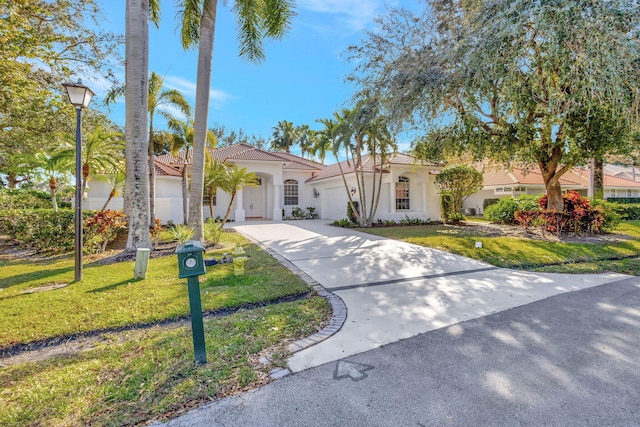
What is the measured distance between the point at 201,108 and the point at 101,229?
15.4 feet

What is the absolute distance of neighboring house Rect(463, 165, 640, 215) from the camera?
2538 cm

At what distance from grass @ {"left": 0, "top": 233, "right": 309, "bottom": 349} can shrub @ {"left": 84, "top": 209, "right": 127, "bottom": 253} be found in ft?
3.60

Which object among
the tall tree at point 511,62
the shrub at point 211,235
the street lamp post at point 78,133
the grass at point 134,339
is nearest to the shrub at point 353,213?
the tall tree at point 511,62

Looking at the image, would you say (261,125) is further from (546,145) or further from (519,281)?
(519,281)

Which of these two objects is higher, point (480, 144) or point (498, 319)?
point (480, 144)

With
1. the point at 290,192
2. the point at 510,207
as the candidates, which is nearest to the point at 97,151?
the point at 290,192

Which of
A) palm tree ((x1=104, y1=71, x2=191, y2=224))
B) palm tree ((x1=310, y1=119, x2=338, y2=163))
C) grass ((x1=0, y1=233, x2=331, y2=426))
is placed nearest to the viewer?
grass ((x1=0, y1=233, x2=331, y2=426))

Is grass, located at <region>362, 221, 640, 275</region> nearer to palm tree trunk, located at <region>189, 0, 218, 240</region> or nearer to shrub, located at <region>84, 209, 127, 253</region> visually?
palm tree trunk, located at <region>189, 0, 218, 240</region>

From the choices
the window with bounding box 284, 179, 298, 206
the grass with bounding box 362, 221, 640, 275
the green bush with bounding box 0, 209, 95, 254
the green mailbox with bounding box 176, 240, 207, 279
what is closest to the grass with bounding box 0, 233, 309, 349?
the green bush with bounding box 0, 209, 95, 254

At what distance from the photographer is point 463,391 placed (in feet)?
8.77

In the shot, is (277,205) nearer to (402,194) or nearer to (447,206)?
(402,194)

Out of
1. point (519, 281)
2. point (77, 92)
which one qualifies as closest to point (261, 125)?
point (77, 92)

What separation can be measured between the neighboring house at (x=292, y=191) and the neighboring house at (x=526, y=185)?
7.81m

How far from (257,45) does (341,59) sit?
3599 mm
